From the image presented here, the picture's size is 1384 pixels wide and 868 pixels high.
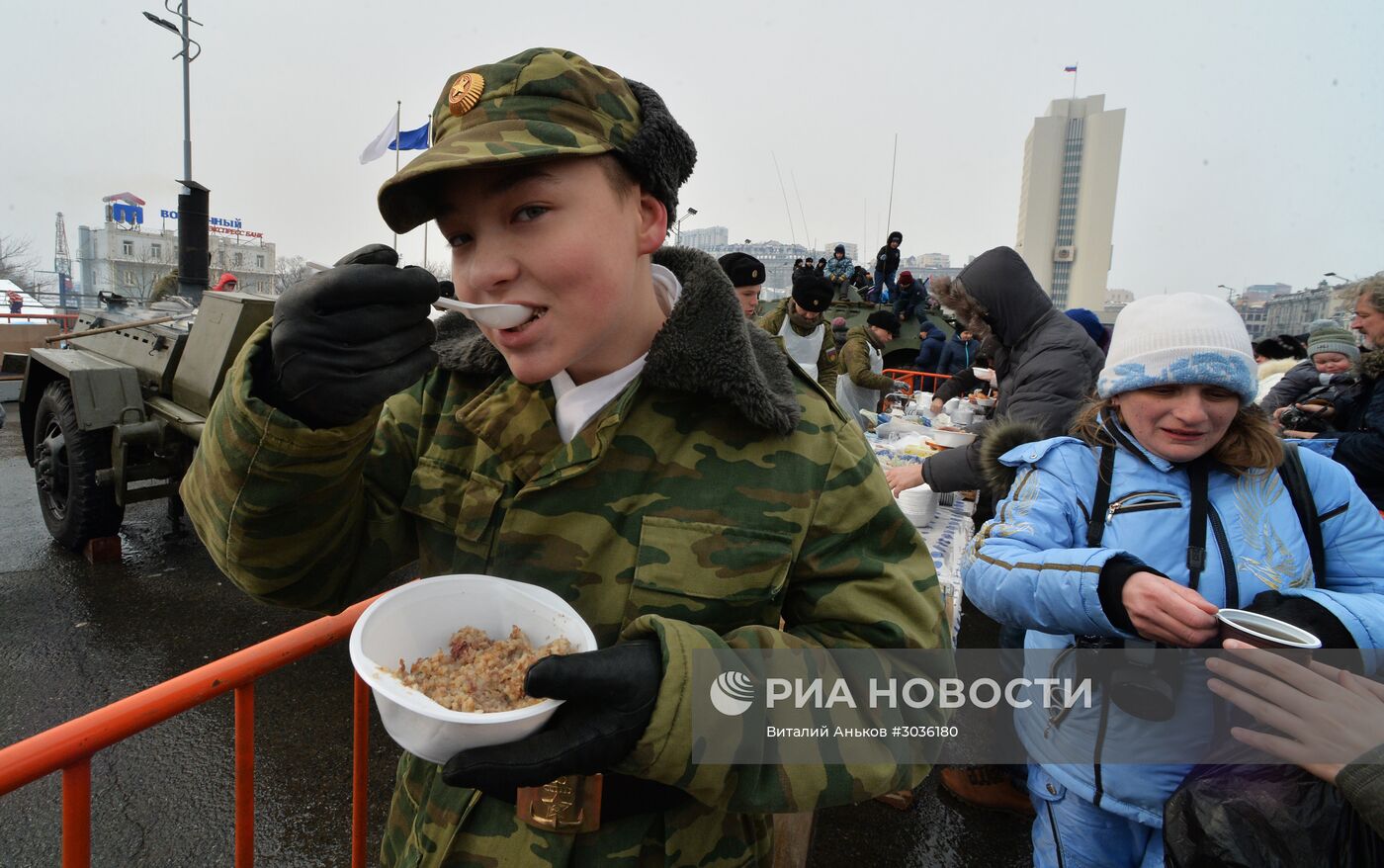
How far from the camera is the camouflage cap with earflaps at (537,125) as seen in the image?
1020mm

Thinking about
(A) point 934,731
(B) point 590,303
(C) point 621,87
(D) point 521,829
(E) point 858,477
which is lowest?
(D) point 521,829

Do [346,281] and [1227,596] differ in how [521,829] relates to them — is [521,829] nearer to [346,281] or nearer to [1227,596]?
[346,281]

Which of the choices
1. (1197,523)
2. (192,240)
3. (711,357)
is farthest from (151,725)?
(192,240)

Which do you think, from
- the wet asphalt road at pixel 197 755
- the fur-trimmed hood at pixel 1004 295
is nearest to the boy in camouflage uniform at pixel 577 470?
the wet asphalt road at pixel 197 755

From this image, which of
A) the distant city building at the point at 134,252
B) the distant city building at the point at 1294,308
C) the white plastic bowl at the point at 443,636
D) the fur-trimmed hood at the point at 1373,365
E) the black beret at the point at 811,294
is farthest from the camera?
the distant city building at the point at 134,252

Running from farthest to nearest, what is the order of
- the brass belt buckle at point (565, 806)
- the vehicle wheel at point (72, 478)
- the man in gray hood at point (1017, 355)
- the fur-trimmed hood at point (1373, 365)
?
the vehicle wheel at point (72, 478) → the fur-trimmed hood at point (1373, 365) → the man in gray hood at point (1017, 355) → the brass belt buckle at point (565, 806)

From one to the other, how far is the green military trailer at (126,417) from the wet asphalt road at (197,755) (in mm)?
560

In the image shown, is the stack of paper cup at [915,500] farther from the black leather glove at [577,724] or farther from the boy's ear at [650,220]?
the black leather glove at [577,724]

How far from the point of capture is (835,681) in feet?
3.54

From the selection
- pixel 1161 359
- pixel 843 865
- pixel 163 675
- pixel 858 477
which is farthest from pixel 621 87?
pixel 163 675

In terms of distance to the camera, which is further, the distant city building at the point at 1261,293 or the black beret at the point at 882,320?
the distant city building at the point at 1261,293

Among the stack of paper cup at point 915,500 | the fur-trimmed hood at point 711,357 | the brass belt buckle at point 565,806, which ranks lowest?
the stack of paper cup at point 915,500

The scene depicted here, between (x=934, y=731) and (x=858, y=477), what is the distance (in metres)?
0.42

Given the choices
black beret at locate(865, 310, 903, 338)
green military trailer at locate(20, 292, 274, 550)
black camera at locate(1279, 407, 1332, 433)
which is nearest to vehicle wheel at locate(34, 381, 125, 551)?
green military trailer at locate(20, 292, 274, 550)
